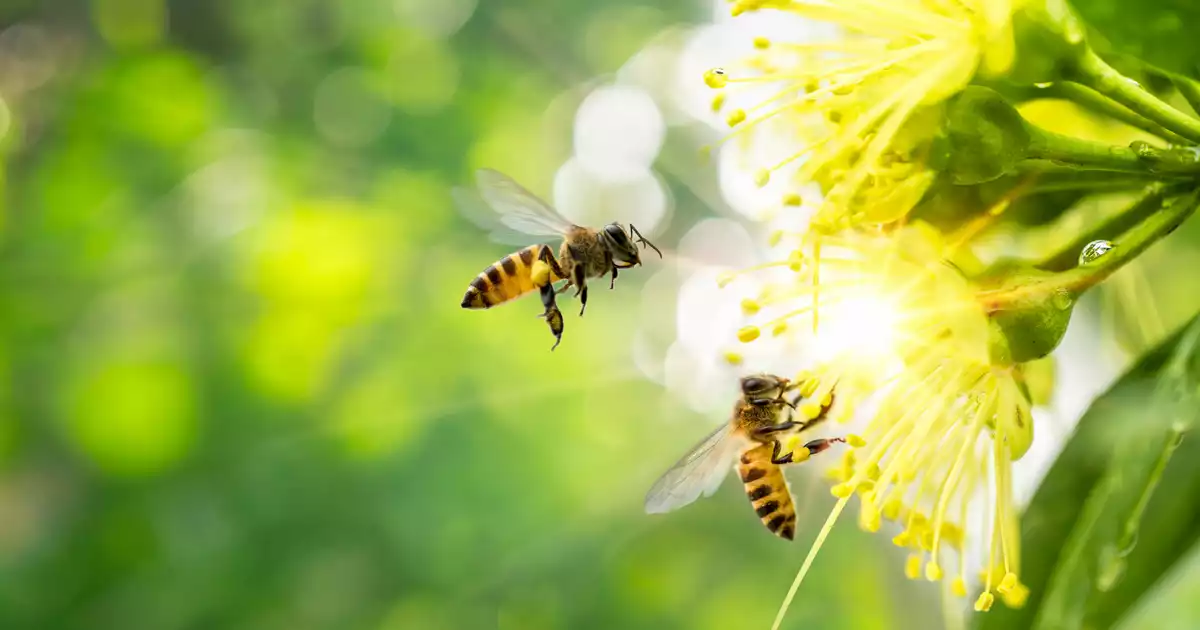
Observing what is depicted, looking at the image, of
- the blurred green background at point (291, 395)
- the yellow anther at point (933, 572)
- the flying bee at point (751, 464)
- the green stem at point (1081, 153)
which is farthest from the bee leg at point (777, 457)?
the blurred green background at point (291, 395)

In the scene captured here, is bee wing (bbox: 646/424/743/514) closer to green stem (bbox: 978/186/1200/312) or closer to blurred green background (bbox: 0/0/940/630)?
green stem (bbox: 978/186/1200/312)

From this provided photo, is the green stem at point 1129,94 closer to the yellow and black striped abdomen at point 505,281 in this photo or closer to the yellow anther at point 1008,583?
the yellow anther at point 1008,583

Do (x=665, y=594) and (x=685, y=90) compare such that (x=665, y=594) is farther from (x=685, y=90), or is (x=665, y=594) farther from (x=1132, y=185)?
(x=1132, y=185)

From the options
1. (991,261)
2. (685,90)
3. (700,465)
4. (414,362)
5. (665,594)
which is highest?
(991,261)

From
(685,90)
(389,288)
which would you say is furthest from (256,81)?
(685,90)

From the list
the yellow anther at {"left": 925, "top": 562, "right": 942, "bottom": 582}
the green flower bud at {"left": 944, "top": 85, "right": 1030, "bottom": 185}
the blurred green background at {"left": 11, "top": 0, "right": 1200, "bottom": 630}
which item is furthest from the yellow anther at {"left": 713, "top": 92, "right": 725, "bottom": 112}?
the blurred green background at {"left": 11, "top": 0, "right": 1200, "bottom": 630}
